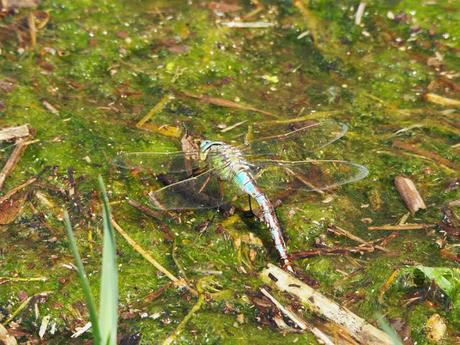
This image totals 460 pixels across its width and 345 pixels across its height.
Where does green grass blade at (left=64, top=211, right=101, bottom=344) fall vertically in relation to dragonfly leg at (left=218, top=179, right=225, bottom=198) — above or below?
above

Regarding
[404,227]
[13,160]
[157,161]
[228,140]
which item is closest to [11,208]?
[13,160]

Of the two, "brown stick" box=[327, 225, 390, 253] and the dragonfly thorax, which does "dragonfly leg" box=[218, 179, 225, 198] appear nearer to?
the dragonfly thorax

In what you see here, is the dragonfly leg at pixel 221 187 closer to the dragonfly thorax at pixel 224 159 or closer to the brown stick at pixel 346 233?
the dragonfly thorax at pixel 224 159

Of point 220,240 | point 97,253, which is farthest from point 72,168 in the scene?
point 220,240

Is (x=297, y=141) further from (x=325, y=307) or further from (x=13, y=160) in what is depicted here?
(x=13, y=160)

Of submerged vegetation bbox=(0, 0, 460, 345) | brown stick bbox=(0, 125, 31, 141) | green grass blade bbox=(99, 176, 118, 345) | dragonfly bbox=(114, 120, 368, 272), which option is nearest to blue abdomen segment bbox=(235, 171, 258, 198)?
dragonfly bbox=(114, 120, 368, 272)
